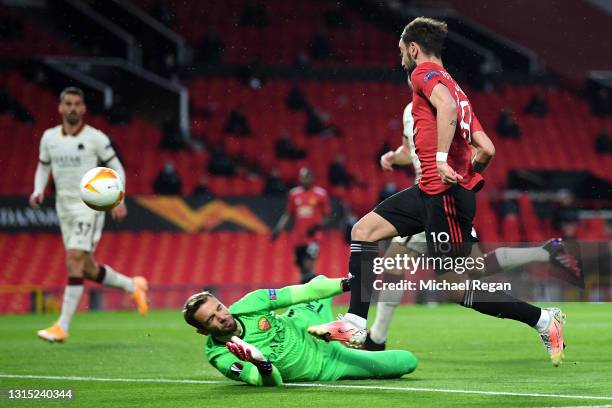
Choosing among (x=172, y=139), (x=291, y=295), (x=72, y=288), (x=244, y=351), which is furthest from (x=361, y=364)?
(x=172, y=139)

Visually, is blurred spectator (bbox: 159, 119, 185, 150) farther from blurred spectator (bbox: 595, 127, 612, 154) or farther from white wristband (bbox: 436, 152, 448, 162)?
white wristband (bbox: 436, 152, 448, 162)

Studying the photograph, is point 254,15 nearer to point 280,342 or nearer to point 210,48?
point 210,48

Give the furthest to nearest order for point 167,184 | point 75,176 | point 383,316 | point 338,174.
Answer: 1. point 338,174
2. point 167,184
3. point 75,176
4. point 383,316

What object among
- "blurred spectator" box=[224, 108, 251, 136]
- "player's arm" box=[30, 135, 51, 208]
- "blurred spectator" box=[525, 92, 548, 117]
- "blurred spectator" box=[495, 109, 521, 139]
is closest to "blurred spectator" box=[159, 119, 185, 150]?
"blurred spectator" box=[224, 108, 251, 136]

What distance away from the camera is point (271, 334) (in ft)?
21.3

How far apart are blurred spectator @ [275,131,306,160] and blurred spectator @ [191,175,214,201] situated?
242 centimetres

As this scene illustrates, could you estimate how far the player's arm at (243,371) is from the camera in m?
6.41

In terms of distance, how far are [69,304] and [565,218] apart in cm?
1305

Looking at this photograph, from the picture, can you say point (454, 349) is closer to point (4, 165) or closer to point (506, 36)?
point (4, 165)

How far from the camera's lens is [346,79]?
26641mm

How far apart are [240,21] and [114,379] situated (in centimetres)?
2116

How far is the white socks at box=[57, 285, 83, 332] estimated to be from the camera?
31.9ft

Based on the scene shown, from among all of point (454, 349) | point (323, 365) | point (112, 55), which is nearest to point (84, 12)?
point (112, 55)

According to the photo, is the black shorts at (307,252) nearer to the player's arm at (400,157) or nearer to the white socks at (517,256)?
the player's arm at (400,157)
